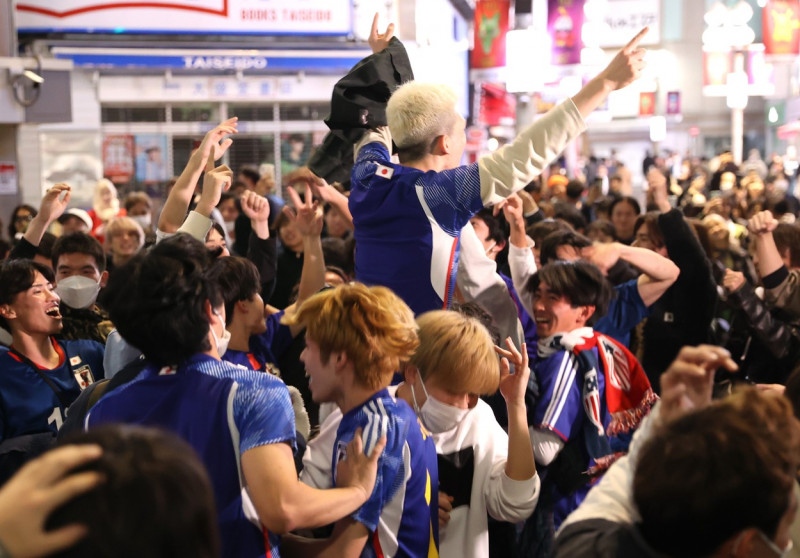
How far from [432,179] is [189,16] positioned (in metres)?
11.0

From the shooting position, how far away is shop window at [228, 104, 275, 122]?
16172 mm

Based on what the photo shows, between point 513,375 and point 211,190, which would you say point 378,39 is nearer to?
point 211,190

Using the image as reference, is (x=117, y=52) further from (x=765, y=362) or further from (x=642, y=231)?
(x=765, y=362)

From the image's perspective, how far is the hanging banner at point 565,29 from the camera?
19.1 m

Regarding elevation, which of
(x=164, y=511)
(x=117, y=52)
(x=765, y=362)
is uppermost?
(x=117, y=52)

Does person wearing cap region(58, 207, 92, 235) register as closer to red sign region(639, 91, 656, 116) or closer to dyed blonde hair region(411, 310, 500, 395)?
dyed blonde hair region(411, 310, 500, 395)

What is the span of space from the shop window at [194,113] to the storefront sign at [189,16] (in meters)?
2.25

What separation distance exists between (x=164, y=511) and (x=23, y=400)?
2818 mm

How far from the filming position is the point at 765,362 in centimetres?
520

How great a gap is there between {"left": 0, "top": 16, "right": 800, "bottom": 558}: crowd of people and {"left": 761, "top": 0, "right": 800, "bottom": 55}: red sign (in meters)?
19.8

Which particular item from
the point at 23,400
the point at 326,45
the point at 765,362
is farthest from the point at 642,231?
the point at 326,45

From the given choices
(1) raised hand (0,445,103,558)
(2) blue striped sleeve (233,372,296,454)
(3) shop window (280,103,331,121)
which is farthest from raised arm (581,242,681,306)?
(3) shop window (280,103,331,121)

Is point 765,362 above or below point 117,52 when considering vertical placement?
below

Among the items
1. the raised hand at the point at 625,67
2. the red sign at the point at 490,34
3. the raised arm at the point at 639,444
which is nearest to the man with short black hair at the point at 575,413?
the raised hand at the point at 625,67
